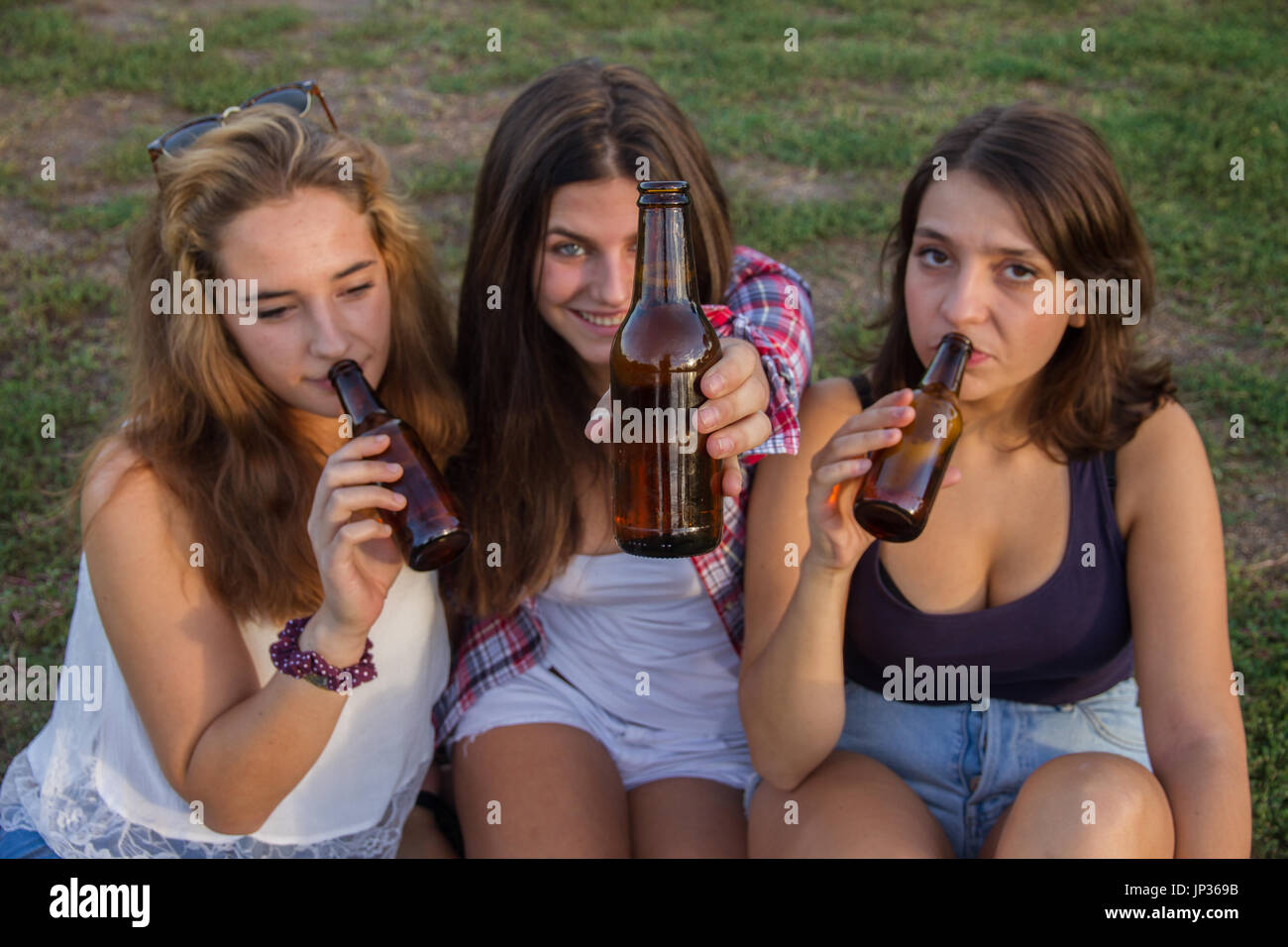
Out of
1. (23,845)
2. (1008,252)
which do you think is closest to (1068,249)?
(1008,252)

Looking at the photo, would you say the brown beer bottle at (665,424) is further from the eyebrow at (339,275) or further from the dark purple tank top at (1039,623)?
the eyebrow at (339,275)

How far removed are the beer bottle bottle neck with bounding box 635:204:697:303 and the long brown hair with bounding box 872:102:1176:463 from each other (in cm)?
94

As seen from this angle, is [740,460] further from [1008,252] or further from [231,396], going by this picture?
[231,396]

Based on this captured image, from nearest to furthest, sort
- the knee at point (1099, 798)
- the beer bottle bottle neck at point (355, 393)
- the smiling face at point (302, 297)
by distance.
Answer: the knee at point (1099, 798)
the beer bottle bottle neck at point (355, 393)
the smiling face at point (302, 297)

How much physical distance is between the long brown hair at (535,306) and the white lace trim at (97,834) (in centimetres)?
73

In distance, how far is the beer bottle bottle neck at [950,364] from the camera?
271 cm

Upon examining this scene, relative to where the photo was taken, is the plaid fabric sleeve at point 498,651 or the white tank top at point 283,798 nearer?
the white tank top at point 283,798

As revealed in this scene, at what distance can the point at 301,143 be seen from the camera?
2943mm

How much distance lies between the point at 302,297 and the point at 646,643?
129cm

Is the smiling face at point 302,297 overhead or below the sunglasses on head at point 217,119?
below

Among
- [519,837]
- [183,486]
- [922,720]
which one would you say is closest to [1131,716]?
[922,720]

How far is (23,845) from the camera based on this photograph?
2.95 metres

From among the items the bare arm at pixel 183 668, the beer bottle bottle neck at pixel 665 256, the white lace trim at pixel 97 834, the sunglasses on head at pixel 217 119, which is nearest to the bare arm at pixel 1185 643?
the beer bottle bottle neck at pixel 665 256
